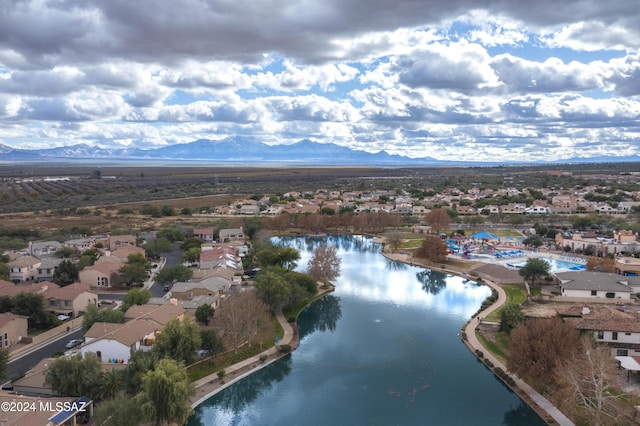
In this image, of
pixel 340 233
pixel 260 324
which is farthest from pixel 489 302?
pixel 340 233

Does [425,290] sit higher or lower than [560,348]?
lower

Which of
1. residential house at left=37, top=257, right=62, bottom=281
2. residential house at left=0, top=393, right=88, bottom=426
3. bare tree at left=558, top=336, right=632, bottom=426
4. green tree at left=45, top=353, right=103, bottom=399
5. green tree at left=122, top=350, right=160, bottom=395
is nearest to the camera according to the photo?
residential house at left=0, top=393, right=88, bottom=426

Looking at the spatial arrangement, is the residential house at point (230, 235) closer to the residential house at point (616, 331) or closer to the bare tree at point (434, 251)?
the bare tree at point (434, 251)

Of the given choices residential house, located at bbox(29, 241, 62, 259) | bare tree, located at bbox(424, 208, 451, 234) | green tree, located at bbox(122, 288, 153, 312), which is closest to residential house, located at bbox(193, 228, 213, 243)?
residential house, located at bbox(29, 241, 62, 259)

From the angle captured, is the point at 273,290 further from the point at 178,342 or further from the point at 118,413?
the point at 118,413

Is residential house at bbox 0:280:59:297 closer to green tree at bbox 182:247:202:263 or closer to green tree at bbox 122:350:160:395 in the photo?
green tree at bbox 182:247:202:263

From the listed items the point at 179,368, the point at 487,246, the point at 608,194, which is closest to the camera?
the point at 179,368

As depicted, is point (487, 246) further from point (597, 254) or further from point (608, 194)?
point (608, 194)
